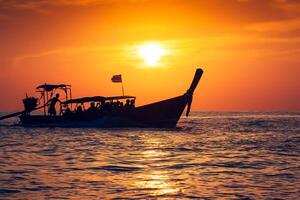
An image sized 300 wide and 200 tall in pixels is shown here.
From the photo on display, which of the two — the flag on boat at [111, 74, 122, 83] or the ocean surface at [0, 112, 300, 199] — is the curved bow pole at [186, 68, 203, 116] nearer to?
the flag on boat at [111, 74, 122, 83]

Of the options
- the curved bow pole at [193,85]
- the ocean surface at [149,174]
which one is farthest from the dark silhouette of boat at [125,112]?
the ocean surface at [149,174]

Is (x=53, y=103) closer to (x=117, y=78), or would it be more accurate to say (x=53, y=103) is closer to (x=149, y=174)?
(x=117, y=78)

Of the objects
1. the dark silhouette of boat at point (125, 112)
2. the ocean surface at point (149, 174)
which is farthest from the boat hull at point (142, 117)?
the ocean surface at point (149, 174)

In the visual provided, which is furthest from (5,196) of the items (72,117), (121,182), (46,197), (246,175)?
(72,117)

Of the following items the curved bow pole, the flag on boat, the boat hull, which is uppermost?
the flag on boat

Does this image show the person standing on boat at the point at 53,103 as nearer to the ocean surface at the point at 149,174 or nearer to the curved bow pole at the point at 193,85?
the curved bow pole at the point at 193,85

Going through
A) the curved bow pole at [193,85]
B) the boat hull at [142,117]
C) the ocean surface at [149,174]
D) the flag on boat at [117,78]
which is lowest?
the ocean surface at [149,174]

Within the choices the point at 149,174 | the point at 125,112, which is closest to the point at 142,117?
the point at 125,112

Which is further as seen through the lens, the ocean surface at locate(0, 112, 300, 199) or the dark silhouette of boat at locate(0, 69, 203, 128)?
the dark silhouette of boat at locate(0, 69, 203, 128)

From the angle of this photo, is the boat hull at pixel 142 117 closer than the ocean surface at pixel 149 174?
No

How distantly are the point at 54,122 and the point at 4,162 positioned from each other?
39.5m

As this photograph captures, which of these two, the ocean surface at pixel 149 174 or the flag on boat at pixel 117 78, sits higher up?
the flag on boat at pixel 117 78

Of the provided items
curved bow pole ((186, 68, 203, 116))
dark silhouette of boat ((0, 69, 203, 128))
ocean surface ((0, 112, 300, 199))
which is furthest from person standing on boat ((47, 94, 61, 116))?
ocean surface ((0, 112, 300, 199))

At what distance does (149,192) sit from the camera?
16.0m
